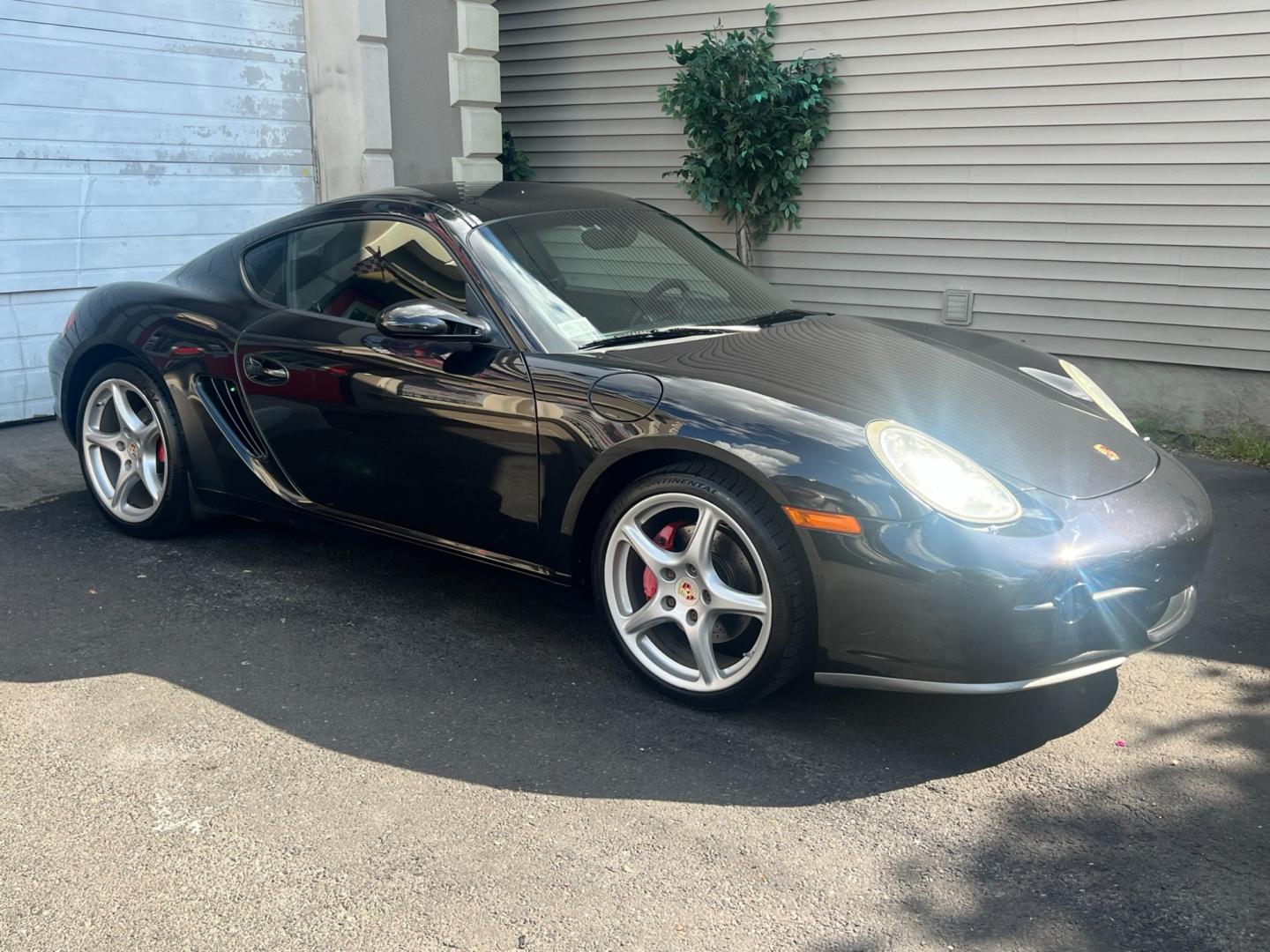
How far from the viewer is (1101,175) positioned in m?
7.05

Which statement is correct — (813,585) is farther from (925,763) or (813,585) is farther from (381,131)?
(381,131)

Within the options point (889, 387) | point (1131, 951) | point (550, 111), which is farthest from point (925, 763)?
point (550, 111)

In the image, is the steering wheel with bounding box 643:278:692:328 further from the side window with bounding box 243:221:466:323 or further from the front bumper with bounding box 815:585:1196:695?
the front bumper with bounding box 815:585:1196:695

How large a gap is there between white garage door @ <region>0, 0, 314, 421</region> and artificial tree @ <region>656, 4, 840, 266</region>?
2721mm

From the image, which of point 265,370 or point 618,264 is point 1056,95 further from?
point 265,370

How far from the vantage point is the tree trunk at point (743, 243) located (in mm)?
8461

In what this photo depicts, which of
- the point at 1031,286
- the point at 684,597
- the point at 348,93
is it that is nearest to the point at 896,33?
the point at 1031,286

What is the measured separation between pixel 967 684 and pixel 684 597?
0.81m

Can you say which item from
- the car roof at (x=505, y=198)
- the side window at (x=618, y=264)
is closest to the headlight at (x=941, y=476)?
the side window at (x=618, y=264)

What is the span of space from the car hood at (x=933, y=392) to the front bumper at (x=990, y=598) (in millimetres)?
183

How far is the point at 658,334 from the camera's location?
388 cm

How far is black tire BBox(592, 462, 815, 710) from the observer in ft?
10.3

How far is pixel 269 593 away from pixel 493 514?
112 cm

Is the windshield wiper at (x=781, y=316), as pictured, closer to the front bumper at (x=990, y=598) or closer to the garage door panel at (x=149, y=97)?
the front bumper at (x=990, y=598)
